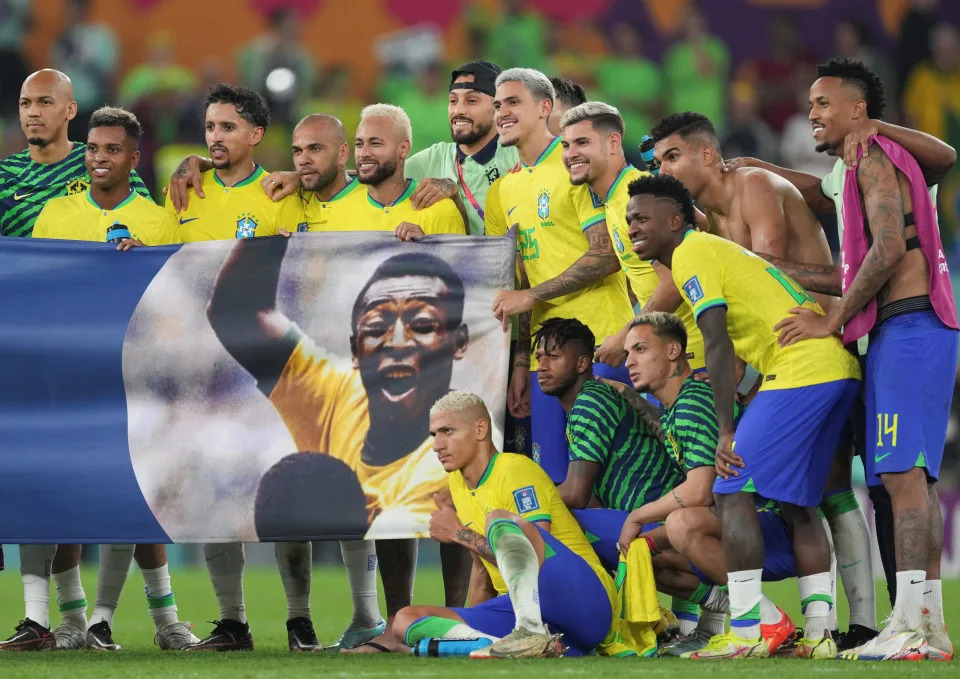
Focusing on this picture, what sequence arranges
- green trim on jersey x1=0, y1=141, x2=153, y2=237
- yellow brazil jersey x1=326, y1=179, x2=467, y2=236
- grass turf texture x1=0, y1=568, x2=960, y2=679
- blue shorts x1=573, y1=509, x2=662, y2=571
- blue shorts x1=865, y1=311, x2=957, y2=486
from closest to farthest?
1. grass turf texture x1=0, y1=568, x2=960, y2=679
2. blue shorts x1=865, y1=311, x2=957, y2=486
3. blue shorts x1=573, y1=509, x2=662, y2=571
4. yellow brazil jersey x1=326, y1=179, x2=467, y2=236
5. green trim on jersey x1=0, y1=141, x2=153, y2=237

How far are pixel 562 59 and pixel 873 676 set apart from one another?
521 inches

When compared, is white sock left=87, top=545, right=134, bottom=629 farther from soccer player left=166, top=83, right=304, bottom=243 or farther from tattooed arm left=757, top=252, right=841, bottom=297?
tattooed arm left=757, top=252, right=841, bottom=297

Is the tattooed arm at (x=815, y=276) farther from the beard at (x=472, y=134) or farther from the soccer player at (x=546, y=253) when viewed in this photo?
the beard at (x=472, y=134)

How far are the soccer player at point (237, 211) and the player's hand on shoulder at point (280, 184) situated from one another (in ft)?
0.17

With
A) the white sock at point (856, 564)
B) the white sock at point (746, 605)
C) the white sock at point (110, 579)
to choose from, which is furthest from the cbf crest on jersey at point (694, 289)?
the white sock at point (110, 579)

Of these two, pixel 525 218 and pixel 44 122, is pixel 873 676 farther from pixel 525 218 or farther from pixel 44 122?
pixel 44 122

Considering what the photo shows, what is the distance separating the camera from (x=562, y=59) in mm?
17422

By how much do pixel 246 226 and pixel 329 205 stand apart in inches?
→ 16.7

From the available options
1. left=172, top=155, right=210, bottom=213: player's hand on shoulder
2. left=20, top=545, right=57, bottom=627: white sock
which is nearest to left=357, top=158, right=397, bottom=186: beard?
left=172, top=155, right=210, bottom=213: player's hand on shoulder

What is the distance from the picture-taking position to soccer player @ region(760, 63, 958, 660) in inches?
222

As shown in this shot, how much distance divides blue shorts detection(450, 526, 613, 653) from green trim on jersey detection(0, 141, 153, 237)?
2.88 metres

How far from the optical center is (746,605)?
5750 millimetres

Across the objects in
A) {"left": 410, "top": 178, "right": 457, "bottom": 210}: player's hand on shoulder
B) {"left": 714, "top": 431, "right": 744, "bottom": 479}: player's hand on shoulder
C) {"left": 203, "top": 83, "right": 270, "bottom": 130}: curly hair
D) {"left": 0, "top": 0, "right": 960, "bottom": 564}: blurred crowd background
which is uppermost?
{"left": 0, "top": 0, "right": 960, "bottom": 564}: blurred crowd background

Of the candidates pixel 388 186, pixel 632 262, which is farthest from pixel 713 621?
pixel 388 186
